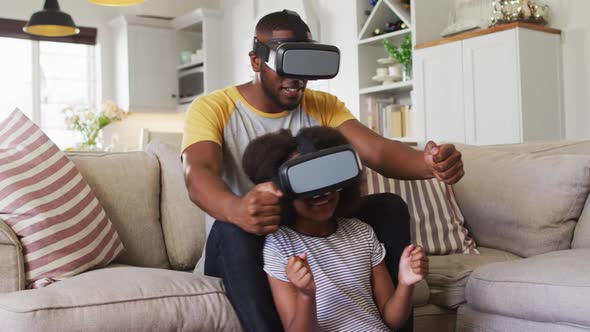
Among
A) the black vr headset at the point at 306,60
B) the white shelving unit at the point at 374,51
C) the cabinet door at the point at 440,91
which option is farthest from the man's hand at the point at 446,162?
the white shelving unit at the point at 374,51

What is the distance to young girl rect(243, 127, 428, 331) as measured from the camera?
155cm

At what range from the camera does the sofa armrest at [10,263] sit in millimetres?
1685

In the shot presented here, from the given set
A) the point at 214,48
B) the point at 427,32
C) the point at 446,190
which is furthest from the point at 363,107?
the point at 446,190

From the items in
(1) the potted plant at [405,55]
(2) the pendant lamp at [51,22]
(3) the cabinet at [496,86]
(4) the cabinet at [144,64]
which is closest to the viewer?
(3) the cabinet at [496,86]

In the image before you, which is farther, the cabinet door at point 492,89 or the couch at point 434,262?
the cabinet door at point 492,89

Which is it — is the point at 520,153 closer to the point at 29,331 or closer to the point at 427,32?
the point at 29,331

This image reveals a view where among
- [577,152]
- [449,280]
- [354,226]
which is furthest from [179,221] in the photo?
[577,152]

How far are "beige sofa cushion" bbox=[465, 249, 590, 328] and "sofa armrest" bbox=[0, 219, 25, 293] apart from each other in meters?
1.12

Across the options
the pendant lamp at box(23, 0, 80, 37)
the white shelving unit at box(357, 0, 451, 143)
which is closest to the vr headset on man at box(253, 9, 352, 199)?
the white shelving unit at box(357, 0, 451, 143)

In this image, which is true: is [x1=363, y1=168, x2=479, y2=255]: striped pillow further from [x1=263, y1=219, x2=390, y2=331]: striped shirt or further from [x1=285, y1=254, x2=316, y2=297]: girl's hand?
[x1=285, y1=254, x2=316, y2=297]: girl's hand

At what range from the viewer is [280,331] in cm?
153

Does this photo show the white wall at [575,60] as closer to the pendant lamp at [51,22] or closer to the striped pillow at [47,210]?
the pendant lamp at [51,22]

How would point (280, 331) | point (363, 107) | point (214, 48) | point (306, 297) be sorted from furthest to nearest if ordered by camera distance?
point (214, 48) → point (363, 107) → point (280, 331) → point (306, 297)

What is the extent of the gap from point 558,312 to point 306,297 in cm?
67
